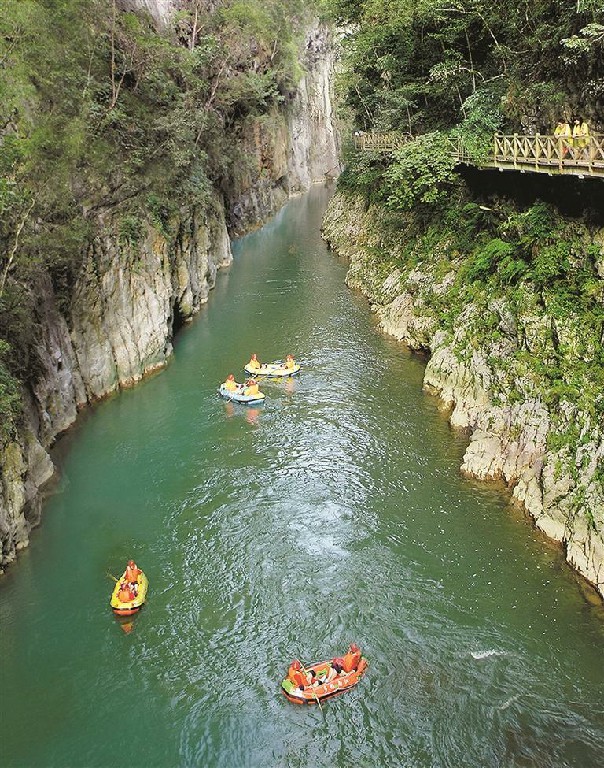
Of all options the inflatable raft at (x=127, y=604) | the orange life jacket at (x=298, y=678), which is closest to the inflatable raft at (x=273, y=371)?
the inflatable raft at (x=127, y=604)

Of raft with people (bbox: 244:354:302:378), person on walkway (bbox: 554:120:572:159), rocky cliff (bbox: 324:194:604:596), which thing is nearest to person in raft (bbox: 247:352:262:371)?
raft with people (bbox: 244:354:302:378)

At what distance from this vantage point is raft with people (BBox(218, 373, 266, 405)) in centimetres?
2434

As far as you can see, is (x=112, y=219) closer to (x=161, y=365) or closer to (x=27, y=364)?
(x=161, y=365)

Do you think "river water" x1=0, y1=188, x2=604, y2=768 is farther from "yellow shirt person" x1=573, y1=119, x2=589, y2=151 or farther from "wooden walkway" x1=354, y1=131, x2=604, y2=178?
"yellow shirt person" x1=573, y1=119, x2=589, y2=151

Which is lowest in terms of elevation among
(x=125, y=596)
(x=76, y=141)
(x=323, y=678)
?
(x=323, y=678)

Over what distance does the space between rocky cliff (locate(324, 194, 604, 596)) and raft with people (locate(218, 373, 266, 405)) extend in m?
7.03

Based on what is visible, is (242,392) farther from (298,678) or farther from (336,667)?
(298,678)

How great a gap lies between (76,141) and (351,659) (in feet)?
70.2

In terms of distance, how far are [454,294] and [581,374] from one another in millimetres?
9899

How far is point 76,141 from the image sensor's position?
77.8ft

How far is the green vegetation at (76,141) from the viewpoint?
18.4 meters

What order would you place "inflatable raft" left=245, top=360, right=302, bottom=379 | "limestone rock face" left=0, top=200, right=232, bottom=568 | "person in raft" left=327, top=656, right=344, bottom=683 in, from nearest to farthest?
"person in raft" left=327, top=656, right=344, bottom=683 < "limestone rock face" left=0, top=200, right=232, bottom=568 < "inflatable raft" left=245, top=360, right=302, bottom=379

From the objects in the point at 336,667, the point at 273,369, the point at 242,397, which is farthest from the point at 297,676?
the point at 273,369

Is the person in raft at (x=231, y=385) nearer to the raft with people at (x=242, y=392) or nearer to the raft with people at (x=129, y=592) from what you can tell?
the raft with people at (x=242, y=392)
